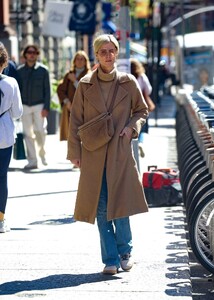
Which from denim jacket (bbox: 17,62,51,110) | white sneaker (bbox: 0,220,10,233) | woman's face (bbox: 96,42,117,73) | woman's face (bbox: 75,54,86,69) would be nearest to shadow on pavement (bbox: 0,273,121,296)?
woman's face (bbox: 96,42,117,73)

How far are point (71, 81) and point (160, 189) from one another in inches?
189

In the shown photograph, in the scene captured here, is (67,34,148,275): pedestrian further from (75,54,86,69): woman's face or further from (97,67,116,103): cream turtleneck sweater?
(75,54,86,69): woman's face

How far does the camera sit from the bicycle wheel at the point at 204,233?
30.6 ft

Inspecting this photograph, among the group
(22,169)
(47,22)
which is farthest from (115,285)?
(47,22)

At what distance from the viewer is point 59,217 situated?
1253 centimetres

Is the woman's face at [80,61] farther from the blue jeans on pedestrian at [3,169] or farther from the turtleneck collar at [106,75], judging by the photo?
the turtleneck collar at [106,75]

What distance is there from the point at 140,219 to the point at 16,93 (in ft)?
7.28

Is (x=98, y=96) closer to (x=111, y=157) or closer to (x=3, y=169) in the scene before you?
(x=111, y=157)

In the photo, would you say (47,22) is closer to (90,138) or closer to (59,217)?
(59,217)

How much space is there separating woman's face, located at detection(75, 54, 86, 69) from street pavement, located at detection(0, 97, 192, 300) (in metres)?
2.65

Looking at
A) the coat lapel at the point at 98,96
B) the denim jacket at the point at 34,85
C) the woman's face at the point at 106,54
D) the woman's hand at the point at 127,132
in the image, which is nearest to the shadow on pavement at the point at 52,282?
the woman's hand at the point at 127,132

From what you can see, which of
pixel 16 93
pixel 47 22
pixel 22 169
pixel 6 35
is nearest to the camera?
pixel 16 93

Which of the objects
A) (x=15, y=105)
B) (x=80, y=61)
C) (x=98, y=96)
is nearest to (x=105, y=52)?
(x=98, y=96)

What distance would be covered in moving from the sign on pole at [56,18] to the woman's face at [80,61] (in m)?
14.0
